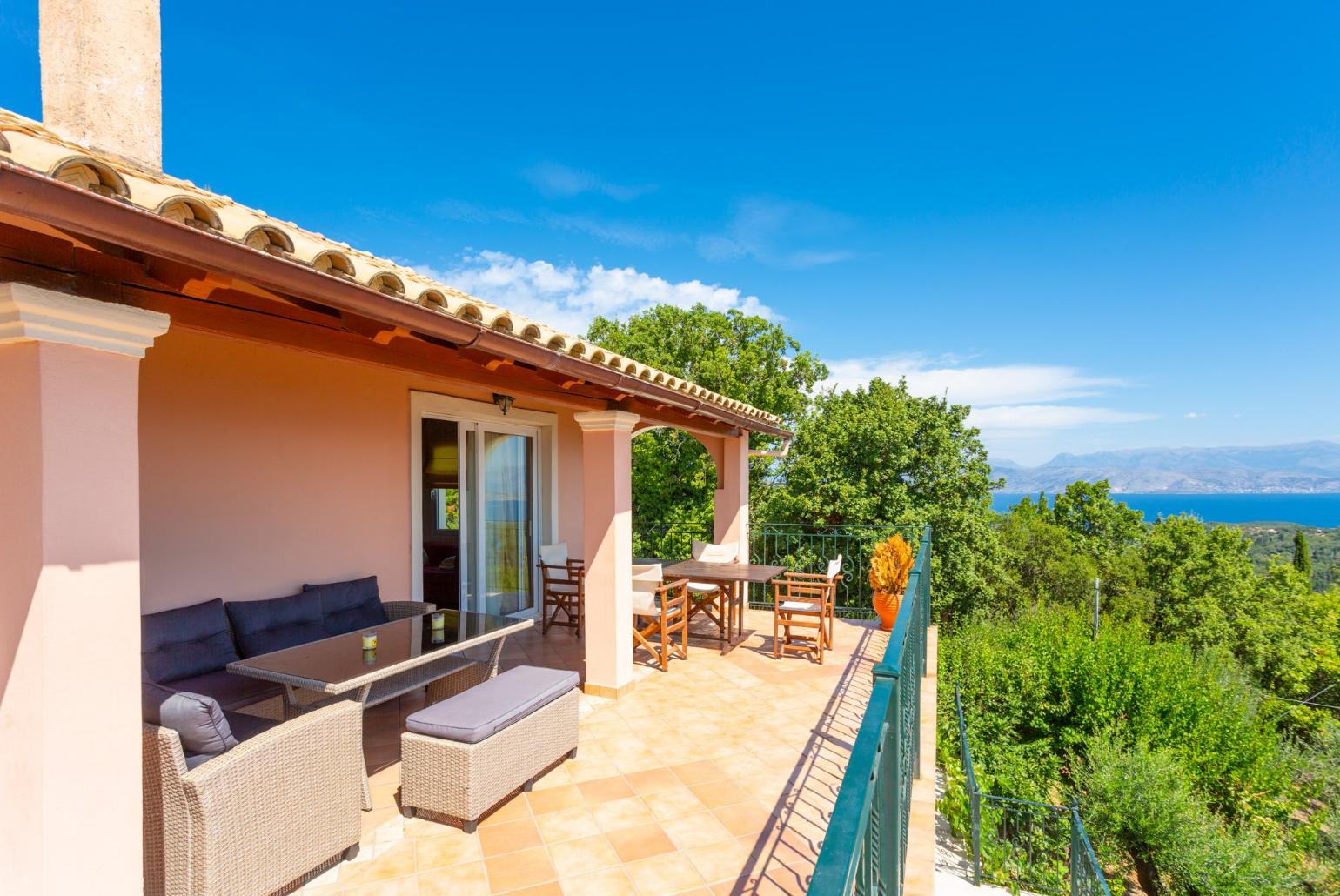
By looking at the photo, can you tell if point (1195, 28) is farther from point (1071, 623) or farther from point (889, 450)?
point (1071, 623)

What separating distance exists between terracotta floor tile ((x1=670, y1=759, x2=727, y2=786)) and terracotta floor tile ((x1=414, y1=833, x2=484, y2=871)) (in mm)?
1240

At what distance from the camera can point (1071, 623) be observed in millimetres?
12820

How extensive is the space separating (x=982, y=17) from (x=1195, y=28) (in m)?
6.12

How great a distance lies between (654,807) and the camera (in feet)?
11.3

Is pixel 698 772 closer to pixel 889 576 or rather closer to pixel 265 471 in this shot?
pixel 265 471

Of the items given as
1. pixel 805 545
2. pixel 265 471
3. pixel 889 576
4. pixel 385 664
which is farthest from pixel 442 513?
pixel 805 545

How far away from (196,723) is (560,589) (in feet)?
18.5

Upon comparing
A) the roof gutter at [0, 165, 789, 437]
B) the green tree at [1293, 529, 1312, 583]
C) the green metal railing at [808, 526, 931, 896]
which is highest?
the roof gutter at [0, 165, 789, 437]

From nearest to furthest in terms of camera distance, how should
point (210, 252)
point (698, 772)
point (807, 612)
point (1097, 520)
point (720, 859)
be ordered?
point (210, 252), point (720, 859), point (698, 772), point (807, 612), point (1097, 520)

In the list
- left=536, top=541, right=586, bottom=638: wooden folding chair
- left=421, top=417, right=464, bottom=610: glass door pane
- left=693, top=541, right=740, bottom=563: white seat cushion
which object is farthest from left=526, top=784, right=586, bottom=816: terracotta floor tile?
left=693, top=541, right=740, bottom=563: white seat cushion

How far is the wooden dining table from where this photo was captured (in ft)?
21.9

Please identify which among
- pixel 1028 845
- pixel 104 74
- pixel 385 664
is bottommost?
pixel 1028 845

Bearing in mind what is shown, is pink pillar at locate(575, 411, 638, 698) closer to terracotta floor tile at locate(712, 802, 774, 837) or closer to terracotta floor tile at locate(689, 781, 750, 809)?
terracotta floor tile at locate(689, 781, 750, 809)

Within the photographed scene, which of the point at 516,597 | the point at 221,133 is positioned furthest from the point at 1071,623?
the point at 221,133
